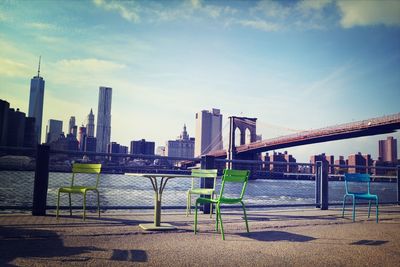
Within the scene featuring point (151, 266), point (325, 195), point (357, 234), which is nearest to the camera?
point (151, 266)

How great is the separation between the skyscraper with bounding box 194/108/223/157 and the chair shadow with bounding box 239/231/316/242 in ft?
220

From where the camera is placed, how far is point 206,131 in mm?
79375

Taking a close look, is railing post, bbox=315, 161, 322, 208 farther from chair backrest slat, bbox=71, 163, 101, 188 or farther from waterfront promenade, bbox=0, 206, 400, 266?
chair backrest slat, bbox=71, 163, 101, 188

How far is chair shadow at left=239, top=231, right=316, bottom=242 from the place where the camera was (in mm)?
3898

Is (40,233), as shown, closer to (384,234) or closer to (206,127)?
(384,234)

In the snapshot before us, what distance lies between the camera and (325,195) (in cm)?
730

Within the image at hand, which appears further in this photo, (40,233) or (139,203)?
(139,203)

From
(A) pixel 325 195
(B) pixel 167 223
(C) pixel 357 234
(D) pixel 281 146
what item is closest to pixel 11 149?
(B) pixel 167 223

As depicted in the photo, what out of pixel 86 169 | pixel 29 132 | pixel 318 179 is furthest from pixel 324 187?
pixel 29 132

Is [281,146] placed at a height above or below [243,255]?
above

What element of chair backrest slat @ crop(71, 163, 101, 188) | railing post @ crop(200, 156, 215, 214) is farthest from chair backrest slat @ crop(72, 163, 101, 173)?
railing post @ crop(200, 156, 215, 214)

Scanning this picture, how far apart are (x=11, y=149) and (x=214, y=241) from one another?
356 cm

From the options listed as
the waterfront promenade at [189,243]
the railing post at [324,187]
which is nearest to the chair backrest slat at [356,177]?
the waterfront promenade at [189,243]

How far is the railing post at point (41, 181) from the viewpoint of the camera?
16.8 feet
